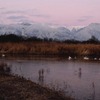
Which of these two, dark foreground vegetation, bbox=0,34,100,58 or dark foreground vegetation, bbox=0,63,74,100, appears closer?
dark foreground vegetation, bbox=0,63,74,100

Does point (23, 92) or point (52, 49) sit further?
point (52, 49)

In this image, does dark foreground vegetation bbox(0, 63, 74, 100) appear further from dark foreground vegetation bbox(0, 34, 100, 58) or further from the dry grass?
the dry grass

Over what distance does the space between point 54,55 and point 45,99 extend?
28.3m

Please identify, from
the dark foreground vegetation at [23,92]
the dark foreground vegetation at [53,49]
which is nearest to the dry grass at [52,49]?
the dark foreground vegetation at [53,49]

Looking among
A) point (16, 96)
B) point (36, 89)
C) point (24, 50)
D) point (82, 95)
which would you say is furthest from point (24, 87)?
point (24, 50)

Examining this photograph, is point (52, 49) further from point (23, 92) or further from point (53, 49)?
point (23, 92)

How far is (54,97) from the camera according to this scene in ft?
43.2

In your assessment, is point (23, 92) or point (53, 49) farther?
point (53, 49)

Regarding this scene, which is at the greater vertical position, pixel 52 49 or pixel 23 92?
pixel 52 49

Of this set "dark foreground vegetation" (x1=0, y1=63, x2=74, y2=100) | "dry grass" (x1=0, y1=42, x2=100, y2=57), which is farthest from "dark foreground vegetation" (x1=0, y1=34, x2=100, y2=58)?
"dark foreground vegetation" (x1=0, y1=63, x2=74, y2=100)

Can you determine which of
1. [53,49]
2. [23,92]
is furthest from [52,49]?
[23,92]

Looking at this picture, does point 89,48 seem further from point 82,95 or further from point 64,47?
point 82,95

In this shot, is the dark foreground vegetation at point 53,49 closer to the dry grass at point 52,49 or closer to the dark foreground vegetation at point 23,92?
the dry grass at point 52,49

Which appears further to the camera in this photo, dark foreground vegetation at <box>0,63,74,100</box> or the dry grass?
the dry grass
